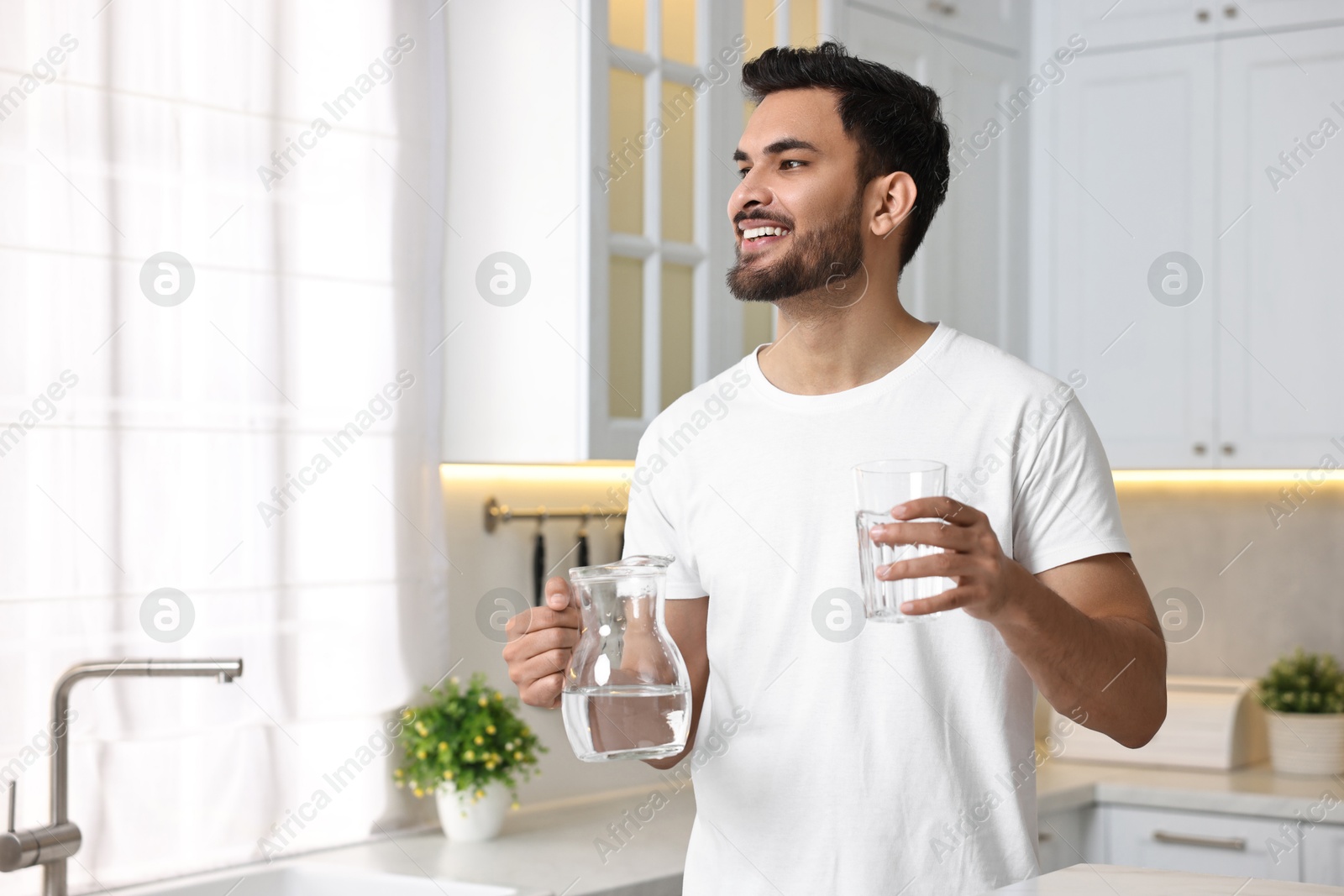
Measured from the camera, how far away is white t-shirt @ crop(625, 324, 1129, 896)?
1.44 metres

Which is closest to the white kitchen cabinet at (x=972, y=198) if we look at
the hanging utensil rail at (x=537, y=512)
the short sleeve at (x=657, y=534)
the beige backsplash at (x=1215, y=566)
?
the beige backsplash at (x=1215, y=566)

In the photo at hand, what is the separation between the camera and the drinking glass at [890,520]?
3.71 feet

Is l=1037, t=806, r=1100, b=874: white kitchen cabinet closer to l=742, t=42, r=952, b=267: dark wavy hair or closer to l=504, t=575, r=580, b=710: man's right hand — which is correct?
l=742, t=42, r=952, b=267: dark wavy hair

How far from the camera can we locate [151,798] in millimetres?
2113

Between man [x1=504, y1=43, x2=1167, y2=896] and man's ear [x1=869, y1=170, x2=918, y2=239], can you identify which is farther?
man's ear [x1=869, y1=170, x2=918, y2=239]

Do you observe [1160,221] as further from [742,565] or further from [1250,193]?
[742,565]

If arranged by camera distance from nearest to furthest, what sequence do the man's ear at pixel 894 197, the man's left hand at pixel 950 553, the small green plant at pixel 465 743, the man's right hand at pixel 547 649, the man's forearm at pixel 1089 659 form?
the man's left hand at pixel 950 553
the man's forearm at pixel 1089 659
the man's right hand at pixel 547 649
the man's ear at pixel 894 197
the small green plant at pixel 465 743

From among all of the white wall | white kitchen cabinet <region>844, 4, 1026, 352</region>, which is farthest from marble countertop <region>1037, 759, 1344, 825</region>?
the white wall

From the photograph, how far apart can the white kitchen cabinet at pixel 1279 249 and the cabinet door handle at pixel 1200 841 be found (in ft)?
2.61

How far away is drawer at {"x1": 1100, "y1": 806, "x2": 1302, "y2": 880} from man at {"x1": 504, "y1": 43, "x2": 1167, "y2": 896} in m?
1.42

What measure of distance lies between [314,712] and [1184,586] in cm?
215

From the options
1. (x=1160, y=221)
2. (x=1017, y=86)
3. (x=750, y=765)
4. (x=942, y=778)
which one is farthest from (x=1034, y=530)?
(x=1017, y=86)

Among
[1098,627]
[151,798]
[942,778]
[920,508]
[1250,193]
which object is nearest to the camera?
[920,508]

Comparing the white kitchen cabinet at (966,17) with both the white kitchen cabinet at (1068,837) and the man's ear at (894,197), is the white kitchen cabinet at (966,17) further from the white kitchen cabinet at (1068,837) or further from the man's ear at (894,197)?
the white kitchen cabinet at (1068,837)
